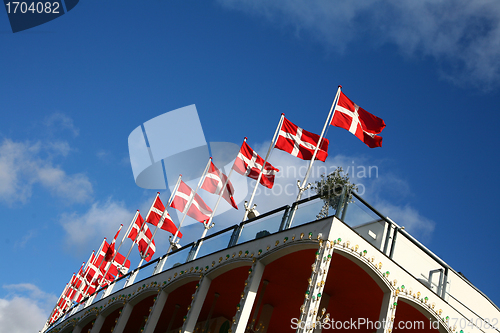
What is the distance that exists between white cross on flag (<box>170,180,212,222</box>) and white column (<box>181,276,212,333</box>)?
480 centimetres

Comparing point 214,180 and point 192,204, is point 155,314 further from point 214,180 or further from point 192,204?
point 214,180

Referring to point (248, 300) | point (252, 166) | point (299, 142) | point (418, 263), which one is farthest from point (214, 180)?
point (418, 263)

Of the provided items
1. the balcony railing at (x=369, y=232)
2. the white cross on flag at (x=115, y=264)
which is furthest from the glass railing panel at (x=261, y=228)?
the white cross on flag at (x=115, y=264)

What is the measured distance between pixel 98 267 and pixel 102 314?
7.38 m

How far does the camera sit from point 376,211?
395 inches

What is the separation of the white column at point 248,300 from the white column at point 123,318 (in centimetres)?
718

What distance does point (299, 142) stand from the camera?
15.5 meters

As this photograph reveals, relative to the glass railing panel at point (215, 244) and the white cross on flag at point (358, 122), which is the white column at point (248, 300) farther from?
the white cross on flag at point (358, 122)

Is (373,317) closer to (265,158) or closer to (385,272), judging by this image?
(385,272)

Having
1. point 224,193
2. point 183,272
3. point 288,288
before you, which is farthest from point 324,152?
point 183,272

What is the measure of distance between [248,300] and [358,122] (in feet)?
26.4

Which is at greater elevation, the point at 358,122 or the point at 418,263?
the point at 358,122

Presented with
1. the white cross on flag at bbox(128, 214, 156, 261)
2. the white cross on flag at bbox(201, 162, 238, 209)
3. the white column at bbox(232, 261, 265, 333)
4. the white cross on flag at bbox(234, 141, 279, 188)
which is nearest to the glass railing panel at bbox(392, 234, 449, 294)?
the white column at bbox(232, 261, 265, 333)

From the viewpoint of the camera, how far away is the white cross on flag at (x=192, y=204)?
1700 cm
